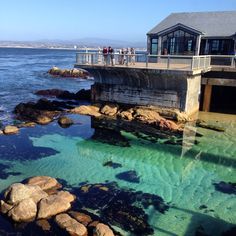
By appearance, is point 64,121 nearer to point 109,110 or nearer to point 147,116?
point 109,110

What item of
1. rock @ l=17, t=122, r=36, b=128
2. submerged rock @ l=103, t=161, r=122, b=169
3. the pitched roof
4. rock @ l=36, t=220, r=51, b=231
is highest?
the pitched roof

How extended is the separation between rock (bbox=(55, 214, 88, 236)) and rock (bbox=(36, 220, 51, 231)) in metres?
0.37

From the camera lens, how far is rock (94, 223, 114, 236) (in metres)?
11.0

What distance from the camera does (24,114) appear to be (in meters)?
27.4

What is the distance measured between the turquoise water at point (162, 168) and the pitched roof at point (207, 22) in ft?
34.8

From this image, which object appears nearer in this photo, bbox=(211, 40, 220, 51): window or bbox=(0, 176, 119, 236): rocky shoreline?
bbox=(0, 176, 119, 236): rocky shoreline

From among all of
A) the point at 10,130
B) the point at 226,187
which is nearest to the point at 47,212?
the point at 226,187

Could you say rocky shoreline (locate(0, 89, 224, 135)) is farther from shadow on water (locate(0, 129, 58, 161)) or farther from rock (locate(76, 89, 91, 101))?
rock (locate(76, 89, 91, 101))

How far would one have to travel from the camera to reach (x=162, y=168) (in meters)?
17.3

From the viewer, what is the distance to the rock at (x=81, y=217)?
1195 centimetres

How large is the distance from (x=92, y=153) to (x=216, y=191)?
8097 mm

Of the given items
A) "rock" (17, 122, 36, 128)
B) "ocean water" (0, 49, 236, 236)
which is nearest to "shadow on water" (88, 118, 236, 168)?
"ocean water" (0, 49, 236, 236)

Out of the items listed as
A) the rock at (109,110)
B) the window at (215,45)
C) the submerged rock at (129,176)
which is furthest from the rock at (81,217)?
the window at (215,45)

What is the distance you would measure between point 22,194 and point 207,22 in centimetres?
2644
